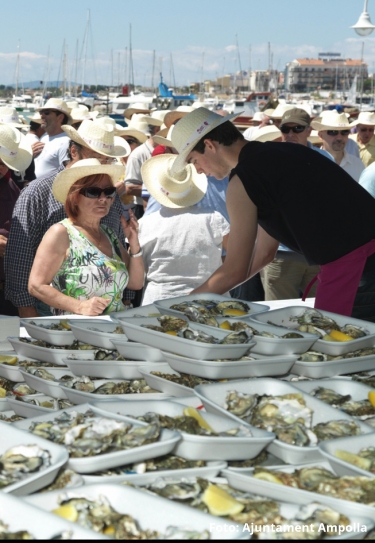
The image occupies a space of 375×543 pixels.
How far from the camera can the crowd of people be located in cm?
295

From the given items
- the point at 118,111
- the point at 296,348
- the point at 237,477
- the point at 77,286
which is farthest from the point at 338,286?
the point at 118,111

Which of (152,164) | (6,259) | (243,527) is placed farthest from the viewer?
(152,164)

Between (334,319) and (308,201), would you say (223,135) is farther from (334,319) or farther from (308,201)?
(334,319)

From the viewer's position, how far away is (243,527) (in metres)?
1.09

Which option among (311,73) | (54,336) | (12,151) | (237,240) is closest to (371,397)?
(54,336)

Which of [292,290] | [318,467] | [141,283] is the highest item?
[318,467]

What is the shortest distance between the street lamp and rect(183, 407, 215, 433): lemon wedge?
7341mm

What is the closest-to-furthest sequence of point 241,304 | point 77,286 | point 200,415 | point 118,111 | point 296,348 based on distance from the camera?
point 200,415, point 296,348, point 241,304, point 77,286, point 118,111

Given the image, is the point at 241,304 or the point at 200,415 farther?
the point at 241,304

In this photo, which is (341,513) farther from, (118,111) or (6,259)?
(118,111)

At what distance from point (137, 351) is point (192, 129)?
128 centimetres

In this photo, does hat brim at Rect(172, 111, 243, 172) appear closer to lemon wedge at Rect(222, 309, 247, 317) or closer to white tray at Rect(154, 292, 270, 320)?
white tray at Rect(154, 292, 270, 320)

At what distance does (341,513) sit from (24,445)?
0.58 meters

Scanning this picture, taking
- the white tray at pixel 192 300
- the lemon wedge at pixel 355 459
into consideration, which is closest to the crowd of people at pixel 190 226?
the white tray at pixel 192 300
